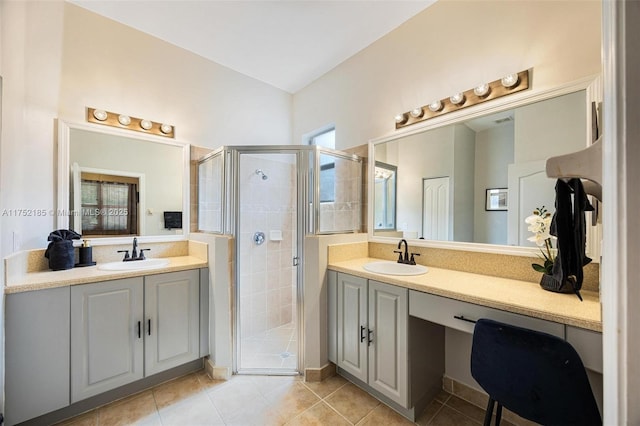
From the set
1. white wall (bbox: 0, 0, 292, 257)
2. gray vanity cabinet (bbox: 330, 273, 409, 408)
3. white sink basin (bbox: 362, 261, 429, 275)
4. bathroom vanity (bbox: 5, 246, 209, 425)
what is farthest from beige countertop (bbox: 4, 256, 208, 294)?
white sink basin (bbox: 362, 261, 429, 275)

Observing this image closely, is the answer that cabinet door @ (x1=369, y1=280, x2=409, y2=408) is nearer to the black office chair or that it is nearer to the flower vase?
the black office chair

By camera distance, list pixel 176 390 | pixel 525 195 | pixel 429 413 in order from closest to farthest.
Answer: pixel 525 195, pixel 429 413, pixel 176 390

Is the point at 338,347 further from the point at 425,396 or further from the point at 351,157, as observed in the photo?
the point at 351,157

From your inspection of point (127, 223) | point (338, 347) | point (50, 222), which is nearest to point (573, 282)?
point (338, 347)

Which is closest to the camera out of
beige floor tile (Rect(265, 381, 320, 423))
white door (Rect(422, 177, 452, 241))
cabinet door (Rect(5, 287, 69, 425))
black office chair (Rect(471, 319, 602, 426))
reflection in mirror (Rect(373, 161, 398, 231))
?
black office chair (Rect(471, 319, 602, 426))

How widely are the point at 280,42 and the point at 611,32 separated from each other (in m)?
2.39

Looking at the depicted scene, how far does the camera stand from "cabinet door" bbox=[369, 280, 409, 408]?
1.53 meters

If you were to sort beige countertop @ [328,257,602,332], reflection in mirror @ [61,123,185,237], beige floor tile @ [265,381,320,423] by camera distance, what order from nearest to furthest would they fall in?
beige countertop @ [328,257,602,332] → beige floor tile @ [265,381,320,423] → reflection in mirror @ [61,123,185,237]

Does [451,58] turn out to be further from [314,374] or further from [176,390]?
[176,390]

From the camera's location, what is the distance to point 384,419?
62.3 inches

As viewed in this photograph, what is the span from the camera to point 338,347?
6.31 feet

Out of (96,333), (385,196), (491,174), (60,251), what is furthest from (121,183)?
(491,174)

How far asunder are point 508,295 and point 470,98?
129 centimetres

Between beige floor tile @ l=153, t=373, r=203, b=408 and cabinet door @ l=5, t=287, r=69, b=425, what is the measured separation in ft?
1.64
